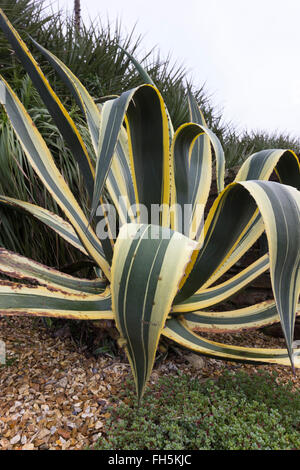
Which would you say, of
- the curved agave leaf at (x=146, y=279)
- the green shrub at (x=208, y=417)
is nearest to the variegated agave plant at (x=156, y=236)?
the curved agave leaf at (x=146, y=279)

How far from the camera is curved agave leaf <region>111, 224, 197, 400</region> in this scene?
47 centimetres

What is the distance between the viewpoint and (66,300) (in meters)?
0.74

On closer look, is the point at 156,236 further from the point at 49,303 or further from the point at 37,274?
the point at 37,274

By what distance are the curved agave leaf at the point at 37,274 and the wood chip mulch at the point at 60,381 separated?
29 cm

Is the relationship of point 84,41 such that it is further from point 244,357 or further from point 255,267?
point 244,357

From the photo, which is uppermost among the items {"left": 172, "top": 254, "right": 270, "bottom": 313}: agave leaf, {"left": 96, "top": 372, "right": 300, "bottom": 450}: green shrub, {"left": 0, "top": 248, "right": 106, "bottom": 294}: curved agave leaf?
{"left": 0, "top": 248, "right": 106, "bottom": 294}: curved agave leaf

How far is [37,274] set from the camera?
820 millimetres

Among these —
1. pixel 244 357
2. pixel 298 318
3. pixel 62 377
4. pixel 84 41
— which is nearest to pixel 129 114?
pixel 244 357

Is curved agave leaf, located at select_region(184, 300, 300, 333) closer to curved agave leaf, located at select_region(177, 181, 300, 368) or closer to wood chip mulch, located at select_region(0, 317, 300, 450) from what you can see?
wood chip mulch, located at select_region(0, 317, 300, 450)

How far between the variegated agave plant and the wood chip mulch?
21 centimetres

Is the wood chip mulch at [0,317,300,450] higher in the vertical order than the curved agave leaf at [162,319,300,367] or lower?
lower

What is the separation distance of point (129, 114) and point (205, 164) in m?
0.35

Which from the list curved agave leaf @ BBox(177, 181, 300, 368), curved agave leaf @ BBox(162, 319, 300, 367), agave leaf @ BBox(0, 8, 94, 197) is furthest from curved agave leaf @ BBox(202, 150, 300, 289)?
agave leaf @ BBox(0, 8, 94, 197)

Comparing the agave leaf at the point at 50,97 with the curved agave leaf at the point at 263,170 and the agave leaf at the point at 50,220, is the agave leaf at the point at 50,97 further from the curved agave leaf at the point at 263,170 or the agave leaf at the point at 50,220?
the curved agave leaf at the point at 263,170
